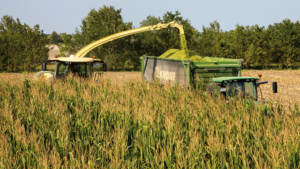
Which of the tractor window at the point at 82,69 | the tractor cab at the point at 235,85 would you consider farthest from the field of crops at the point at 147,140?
the tractor window at the point at 82,69

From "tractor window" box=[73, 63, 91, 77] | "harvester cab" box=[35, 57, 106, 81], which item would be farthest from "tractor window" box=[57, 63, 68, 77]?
"tractor window" box=[73, 63, 91, 77]

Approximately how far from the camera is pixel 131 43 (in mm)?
36438

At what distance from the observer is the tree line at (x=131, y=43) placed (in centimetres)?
→ 2986

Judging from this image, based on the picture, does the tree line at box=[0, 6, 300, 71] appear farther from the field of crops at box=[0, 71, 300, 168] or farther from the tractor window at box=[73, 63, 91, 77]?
the field of crops at box=[0, 71, 300, 168]

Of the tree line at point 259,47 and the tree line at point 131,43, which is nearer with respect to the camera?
the tree line at point 131,43

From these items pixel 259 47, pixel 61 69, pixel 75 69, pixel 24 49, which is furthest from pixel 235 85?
pixel 259 47

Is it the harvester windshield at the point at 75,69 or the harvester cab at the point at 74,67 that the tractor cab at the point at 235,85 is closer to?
the harvester cab at the point at 74,67

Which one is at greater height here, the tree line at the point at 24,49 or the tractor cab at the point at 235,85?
the tree line at the point at 24,49

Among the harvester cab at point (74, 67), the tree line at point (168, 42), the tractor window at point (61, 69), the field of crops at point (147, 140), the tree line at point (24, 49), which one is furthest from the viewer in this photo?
the tree line at point (168, 42)

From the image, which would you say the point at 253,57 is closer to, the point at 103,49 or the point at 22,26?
the point at 103,49

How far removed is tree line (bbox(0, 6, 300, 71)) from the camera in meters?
29.9

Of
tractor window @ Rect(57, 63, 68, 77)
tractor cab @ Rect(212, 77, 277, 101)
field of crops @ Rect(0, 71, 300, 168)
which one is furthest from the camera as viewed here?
tractor window @ Rect(57, 63, 68, 77)

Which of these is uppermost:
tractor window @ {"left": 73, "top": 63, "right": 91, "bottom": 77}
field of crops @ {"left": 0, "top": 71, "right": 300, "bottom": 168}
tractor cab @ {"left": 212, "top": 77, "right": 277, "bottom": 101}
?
tractor window @ {"left": 73, "top": 63, "right": 91, "bottom": 77}

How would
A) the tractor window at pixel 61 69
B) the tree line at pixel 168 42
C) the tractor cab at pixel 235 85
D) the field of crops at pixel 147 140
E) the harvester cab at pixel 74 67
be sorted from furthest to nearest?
the tree line at pixel 168 42 → the tractor window at pixel 61 69 → the harvester cab at pixel 74 67 → the tractor cab at pixel 235 85 → the field of crops at pixel 147 140
